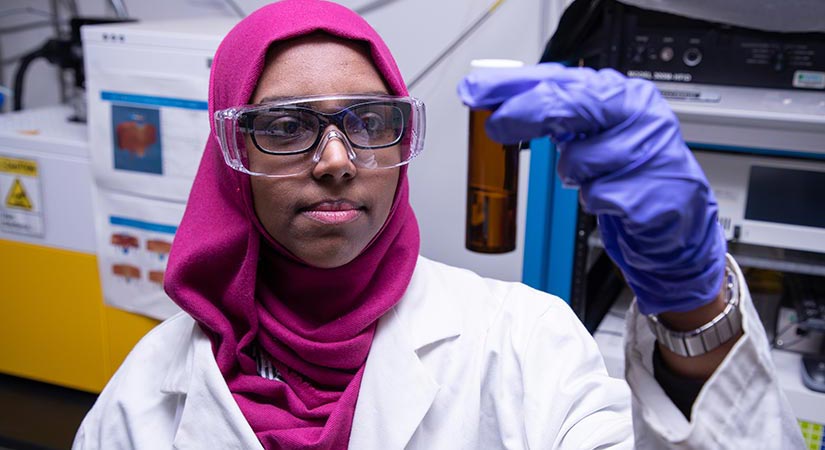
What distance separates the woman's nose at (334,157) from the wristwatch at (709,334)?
458 millimetres

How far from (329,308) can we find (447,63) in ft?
3.83

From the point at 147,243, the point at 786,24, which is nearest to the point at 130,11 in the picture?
the point at 147,243

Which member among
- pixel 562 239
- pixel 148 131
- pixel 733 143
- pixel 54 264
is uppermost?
pixel 733 143

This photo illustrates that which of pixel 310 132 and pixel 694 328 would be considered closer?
pixel 694 328

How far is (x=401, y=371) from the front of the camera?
108 centimetres

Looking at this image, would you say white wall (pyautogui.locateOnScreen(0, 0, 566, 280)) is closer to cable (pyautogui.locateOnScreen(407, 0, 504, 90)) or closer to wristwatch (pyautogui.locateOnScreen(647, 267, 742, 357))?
cable (pyautogui.locateOnScreen(407, 0, 504, 90))

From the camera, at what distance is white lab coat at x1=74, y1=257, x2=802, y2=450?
100 centimetres

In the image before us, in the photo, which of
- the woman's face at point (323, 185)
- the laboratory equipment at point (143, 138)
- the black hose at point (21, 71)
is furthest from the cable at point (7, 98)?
the woman's face at point (323, 185)

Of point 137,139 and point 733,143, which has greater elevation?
point 733,143

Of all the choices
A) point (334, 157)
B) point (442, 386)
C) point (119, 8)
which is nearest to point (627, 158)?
point (334, 157)

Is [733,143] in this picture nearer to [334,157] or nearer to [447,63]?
[334,157]

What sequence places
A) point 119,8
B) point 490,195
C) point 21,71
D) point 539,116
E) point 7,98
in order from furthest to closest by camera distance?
point 7,98 → point 119,8 → point 21,71 → point 490,195 → point 539,116

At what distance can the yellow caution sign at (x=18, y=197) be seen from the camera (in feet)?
6.57

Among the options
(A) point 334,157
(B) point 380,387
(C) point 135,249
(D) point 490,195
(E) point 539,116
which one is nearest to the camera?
(E) point 539,116
